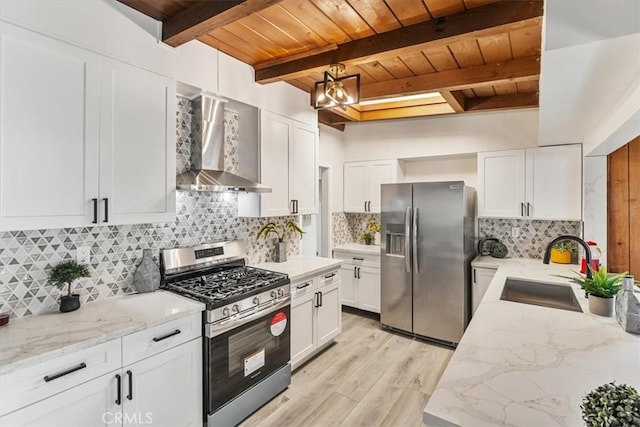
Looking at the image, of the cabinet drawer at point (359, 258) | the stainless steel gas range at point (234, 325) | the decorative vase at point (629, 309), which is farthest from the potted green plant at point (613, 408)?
the cabinet drawer at point (359, 258)

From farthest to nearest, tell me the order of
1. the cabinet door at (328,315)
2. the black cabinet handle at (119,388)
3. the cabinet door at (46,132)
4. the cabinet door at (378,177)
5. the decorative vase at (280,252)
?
the cabinet door at (378,177), the decorative vase at (280,252), the cabinet door at (328,315), the black cabinet handle at (119,388), the cabinet door at (46,132)

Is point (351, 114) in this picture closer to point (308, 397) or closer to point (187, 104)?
point (187, 104)

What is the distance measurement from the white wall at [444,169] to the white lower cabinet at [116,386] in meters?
3.60

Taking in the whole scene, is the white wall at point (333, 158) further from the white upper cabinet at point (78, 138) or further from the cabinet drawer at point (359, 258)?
the white upper cabinet at point (78, 138)

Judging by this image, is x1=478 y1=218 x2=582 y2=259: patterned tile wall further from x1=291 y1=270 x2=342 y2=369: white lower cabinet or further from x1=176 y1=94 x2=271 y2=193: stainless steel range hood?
x1=176 y1=94 x2=271 y2=193: stainless steel range hood

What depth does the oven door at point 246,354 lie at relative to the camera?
6.72ft

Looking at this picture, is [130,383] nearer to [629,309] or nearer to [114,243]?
[114,243]

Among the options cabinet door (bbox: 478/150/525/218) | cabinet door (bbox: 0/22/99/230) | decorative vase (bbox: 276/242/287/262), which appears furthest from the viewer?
cabinet door (bbox: 478/150/525/218)

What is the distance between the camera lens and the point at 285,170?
3119 millimetres

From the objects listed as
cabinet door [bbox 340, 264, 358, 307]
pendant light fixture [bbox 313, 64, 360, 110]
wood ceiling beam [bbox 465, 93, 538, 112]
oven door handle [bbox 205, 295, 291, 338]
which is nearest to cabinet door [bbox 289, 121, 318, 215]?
pendant light fixture [bbox 313, 64, 360, 110]

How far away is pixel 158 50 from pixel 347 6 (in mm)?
1240

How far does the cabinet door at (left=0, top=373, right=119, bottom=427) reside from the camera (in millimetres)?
1339

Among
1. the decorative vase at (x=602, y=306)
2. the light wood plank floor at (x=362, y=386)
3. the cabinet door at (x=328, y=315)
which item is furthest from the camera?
the cabinet door at (x=328, y=315)

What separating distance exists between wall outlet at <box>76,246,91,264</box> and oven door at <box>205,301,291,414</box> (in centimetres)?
90
